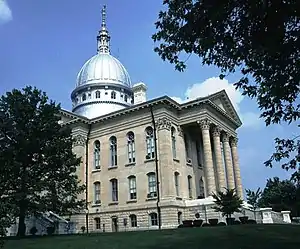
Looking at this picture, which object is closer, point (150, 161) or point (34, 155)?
point (34, 155)

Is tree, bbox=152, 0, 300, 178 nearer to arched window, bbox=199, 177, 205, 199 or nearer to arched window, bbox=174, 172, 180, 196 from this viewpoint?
arched window, bbox=174, 172, 180, 196

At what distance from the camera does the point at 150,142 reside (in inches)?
1745

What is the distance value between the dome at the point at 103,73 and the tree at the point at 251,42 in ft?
175

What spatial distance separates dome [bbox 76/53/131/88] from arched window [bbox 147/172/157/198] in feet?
86.3

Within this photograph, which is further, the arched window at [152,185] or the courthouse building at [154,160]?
the arched window at [152,185]

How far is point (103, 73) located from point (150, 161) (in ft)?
91.6

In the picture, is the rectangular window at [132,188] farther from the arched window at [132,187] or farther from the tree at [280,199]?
the tree at [280,199]

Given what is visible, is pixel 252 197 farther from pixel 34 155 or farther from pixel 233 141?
pixel 34 155

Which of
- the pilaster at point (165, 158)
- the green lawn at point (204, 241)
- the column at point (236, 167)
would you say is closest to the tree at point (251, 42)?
the green lawn at point (204, 241)

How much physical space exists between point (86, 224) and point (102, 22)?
51866 millimetres

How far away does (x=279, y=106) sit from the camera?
39.7 ft

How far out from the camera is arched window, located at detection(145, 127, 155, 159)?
43.8 metres

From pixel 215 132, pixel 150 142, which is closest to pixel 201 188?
pixel 215 132

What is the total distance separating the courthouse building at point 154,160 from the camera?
41781 millimetres
